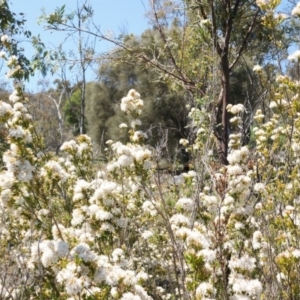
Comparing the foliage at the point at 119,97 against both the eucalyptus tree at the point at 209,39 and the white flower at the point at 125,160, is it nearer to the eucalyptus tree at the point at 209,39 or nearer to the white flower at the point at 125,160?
the eucalyptus tree at the point at 209,39

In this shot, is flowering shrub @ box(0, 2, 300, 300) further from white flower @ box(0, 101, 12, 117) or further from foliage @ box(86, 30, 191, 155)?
foliage @ box(86, 30, 191, 155)

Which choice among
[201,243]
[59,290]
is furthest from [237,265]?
[59,290]

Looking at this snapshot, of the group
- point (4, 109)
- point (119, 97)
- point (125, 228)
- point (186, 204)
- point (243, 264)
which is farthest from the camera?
point (119, 97)

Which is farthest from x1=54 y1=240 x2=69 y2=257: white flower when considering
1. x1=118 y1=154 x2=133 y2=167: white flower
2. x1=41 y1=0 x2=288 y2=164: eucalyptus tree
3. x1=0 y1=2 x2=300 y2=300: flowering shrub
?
x1=41 y1=0 x2=288 y2=164: eucalyptus tree

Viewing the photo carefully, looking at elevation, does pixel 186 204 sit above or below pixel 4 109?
below

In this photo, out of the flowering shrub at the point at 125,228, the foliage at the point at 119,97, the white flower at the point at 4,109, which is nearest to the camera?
the flowering shrub at the point at 125,228

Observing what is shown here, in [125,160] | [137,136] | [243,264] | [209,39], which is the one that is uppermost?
[209,39]

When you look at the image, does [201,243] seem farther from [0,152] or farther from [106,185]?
[0,152]

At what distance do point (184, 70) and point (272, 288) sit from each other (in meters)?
2.85

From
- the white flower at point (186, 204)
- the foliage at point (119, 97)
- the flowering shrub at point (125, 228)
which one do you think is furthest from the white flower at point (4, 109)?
the foliage at point (119, 97)

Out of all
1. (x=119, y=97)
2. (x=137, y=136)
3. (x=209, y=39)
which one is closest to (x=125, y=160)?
(x=137, y=136)

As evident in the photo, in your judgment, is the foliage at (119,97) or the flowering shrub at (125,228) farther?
the foliage at (119,97)

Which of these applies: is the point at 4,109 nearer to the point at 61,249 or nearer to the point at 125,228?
the point at 61,249

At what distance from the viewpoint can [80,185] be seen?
3.18 m
